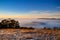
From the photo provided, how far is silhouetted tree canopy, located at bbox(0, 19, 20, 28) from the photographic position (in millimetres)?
1774

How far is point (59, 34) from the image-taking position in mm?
1726

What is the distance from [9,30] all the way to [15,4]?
16.2 inches

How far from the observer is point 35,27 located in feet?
5.84

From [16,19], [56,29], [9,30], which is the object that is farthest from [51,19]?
[9,30]

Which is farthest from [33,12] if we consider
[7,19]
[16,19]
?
[7,19]

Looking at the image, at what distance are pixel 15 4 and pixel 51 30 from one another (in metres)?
0.68

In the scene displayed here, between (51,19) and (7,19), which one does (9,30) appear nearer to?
(7,19)

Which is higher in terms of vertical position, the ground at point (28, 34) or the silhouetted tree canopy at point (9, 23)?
the silhouetted tree canopy at point (9, 23)

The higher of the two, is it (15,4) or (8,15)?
(15,4)

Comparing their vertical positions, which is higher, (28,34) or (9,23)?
(9,23)

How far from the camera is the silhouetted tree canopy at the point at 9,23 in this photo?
5.82 ft

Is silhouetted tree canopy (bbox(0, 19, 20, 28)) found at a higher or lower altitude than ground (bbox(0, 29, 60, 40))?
higher

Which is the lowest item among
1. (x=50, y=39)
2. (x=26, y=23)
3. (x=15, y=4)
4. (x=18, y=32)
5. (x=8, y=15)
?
(x=50, y=39)

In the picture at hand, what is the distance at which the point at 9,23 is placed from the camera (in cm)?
179
